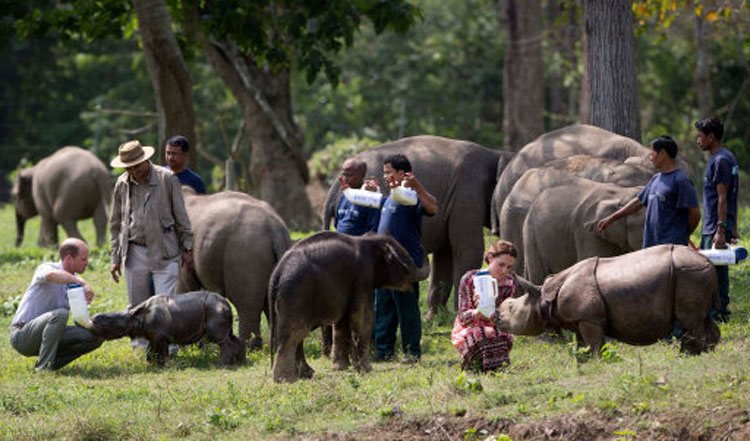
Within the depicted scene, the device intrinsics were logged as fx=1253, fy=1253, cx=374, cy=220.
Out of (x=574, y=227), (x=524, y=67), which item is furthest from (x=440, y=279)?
(x=524, y=67)

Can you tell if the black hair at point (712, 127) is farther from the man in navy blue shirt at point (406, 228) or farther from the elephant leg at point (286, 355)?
the elephant leg at point (286, 355)

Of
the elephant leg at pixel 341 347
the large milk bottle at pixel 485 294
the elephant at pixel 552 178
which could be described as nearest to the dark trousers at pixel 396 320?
the elephant leg at pixel 341 347

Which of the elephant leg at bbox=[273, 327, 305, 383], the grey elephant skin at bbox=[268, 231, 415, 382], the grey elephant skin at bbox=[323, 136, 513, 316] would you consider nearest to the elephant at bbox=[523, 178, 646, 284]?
the grey elephant skin at bbox=[268, 231, 415, 382]

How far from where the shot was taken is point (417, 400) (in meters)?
8.59

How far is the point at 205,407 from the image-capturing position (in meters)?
9.11

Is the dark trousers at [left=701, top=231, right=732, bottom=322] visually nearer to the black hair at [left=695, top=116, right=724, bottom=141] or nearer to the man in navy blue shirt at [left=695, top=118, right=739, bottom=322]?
the man in navy blue shirt at [left=695, top=118, right=739, bottom=322]

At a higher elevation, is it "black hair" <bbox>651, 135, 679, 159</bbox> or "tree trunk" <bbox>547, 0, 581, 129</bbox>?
"black hair" <bbox>651, 135, 679, 159</bbox>

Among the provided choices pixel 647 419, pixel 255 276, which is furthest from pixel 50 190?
pixel 647 419

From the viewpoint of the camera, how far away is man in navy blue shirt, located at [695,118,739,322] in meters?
10.7

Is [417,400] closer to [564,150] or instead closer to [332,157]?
[564,150]

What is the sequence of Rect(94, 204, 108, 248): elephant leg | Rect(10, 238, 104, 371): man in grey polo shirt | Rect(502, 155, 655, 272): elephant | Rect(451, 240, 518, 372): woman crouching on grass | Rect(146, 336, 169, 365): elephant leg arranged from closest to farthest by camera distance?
Rect(451, 240, 518, 372): woman crouching on grass, Rect(10, 238, 104, 371): man in grey polo shirt, Rect(146, 336, 169, 365): elephant leg, Rect(502, 155, 655, 272): elephant, Rect(94, 204, 108, 248): elephant leg

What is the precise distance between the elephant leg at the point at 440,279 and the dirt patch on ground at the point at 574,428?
5462 millimetres

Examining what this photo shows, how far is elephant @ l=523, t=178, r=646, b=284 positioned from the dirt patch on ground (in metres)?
3.12

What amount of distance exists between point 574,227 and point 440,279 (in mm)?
3173
